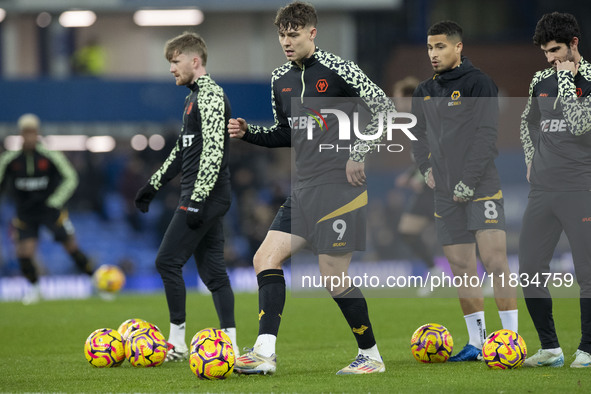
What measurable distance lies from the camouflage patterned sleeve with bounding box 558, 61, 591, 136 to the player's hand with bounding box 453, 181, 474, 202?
34.6 inches

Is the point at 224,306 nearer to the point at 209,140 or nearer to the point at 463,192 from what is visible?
the point at 209,140

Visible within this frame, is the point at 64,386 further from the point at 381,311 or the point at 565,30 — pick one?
the point at 381,311

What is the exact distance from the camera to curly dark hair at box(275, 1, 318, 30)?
6785mm

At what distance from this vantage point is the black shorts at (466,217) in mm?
7312

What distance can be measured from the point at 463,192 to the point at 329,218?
1.17 meters

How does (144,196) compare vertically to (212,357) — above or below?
above

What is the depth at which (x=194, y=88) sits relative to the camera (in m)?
8.17

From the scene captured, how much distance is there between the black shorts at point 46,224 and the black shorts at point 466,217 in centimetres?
824

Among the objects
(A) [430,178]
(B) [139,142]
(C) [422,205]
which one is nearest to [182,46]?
(A) [430,178]

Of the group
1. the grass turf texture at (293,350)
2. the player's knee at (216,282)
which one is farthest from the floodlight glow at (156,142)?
the player's knee at (216,282)

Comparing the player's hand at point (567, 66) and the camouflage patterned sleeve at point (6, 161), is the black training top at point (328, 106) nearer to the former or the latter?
the player's hand at point (567, 66)

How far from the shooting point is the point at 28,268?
14602mm

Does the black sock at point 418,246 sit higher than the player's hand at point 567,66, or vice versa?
the player's hand at point 567,66

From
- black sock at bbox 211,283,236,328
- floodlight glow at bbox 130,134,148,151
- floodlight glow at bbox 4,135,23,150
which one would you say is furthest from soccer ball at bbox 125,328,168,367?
floodlight glow at bbox 4,135,23,150
